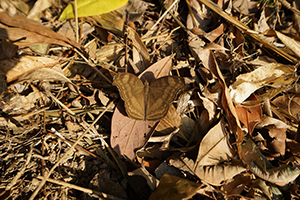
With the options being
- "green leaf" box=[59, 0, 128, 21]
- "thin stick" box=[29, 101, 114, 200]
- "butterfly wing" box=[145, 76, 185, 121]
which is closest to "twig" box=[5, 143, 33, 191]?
"thin stick" box=[29, 101, 114, 200]

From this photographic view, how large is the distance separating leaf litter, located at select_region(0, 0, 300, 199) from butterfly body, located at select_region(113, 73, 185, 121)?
14 cm

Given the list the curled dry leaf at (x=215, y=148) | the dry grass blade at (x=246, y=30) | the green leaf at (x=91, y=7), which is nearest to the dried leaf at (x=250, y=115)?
the curled dry leaf at (x=215, y=148)

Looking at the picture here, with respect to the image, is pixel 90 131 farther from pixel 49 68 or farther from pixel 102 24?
pixel 102 24

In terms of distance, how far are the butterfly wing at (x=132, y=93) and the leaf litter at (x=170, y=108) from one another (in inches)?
6.1

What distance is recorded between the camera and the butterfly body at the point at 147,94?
2416 mm

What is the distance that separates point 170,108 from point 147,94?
398 millimetres

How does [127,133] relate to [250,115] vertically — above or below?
below

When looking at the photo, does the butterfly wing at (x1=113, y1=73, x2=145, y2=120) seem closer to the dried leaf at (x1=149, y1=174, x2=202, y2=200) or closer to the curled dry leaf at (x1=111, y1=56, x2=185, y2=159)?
the curled dry leaf at (x1=111, y1=56, x2=185, y2=159)

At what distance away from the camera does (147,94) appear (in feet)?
8.93

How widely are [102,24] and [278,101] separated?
2788 millimetres

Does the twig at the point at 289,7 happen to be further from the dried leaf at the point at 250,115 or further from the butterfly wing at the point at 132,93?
the butterfly wing at the point at 132,93

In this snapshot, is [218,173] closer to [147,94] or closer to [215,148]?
[215,148]

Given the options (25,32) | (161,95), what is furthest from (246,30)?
(25,32)

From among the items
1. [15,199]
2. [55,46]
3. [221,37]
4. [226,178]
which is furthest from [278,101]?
[15,199]
